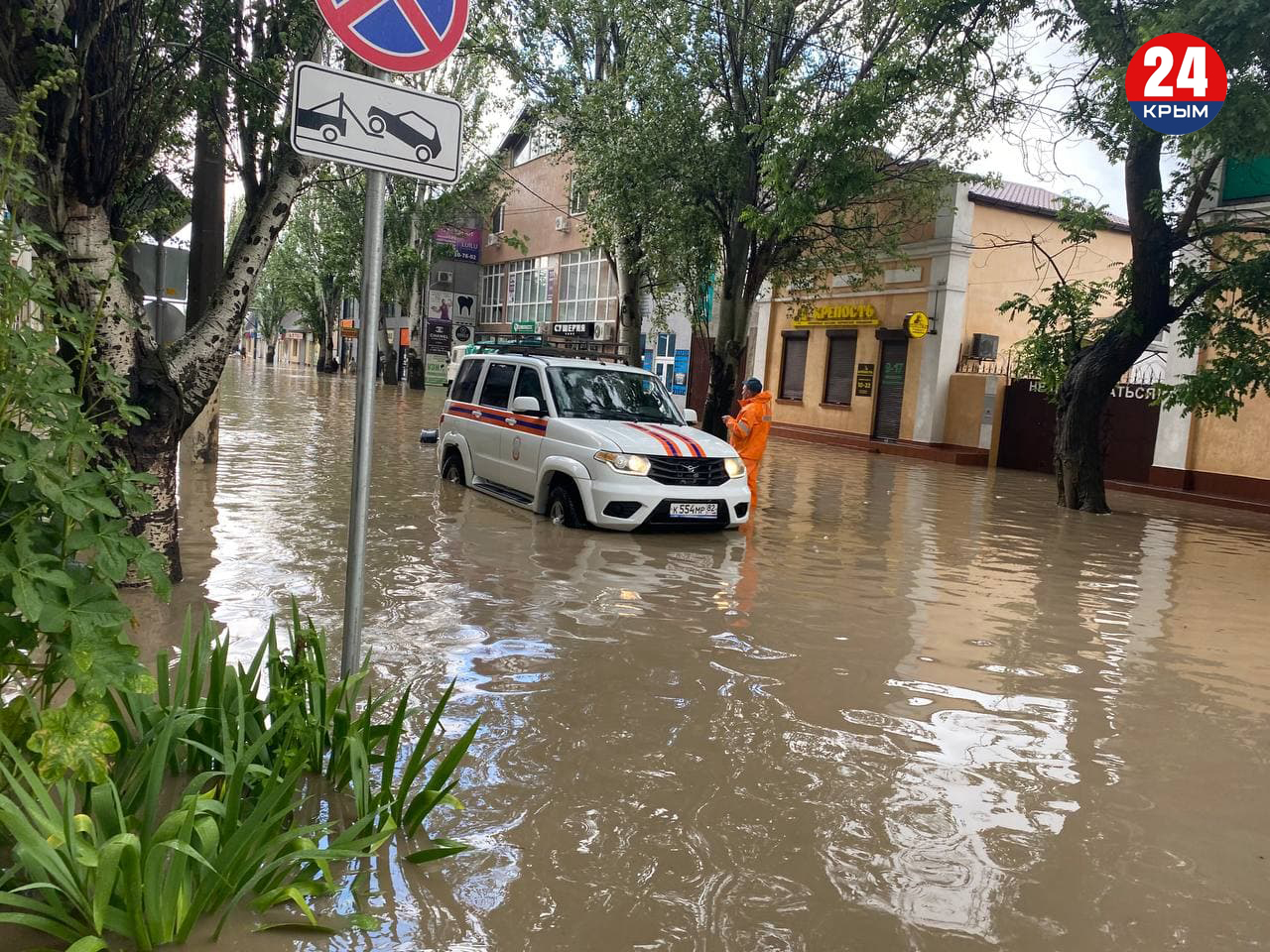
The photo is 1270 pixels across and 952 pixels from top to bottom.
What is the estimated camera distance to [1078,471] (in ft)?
49.7

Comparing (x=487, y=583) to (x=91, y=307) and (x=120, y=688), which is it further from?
(x=120, y=688)

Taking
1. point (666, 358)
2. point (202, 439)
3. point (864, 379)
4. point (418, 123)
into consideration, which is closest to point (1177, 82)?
point (418, 123)

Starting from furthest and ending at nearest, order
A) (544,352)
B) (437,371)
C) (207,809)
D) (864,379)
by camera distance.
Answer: (437,371), (864,379), (544,352), (207,809)

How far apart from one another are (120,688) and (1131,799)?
388cm

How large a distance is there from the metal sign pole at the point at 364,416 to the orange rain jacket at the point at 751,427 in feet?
27.7

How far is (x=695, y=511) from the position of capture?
9.87 meters

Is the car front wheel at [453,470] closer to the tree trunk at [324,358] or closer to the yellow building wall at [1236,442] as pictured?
the yellow building wall at [1236,442]

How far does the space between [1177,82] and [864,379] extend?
51.6 feet

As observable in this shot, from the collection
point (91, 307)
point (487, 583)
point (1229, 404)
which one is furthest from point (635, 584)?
point (1229, 404)

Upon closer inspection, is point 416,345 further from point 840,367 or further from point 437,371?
point 840,367

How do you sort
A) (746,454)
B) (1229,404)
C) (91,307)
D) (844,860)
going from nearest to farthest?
1. (844,860)
2. (91,307)
3. (746,454)
4. (1229,404)

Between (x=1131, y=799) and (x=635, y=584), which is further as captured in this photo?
(x=635, y=584)

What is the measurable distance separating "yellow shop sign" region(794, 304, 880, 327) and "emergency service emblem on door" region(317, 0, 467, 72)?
23164 millimetres

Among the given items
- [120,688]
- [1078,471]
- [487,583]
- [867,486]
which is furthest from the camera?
[867,486]
